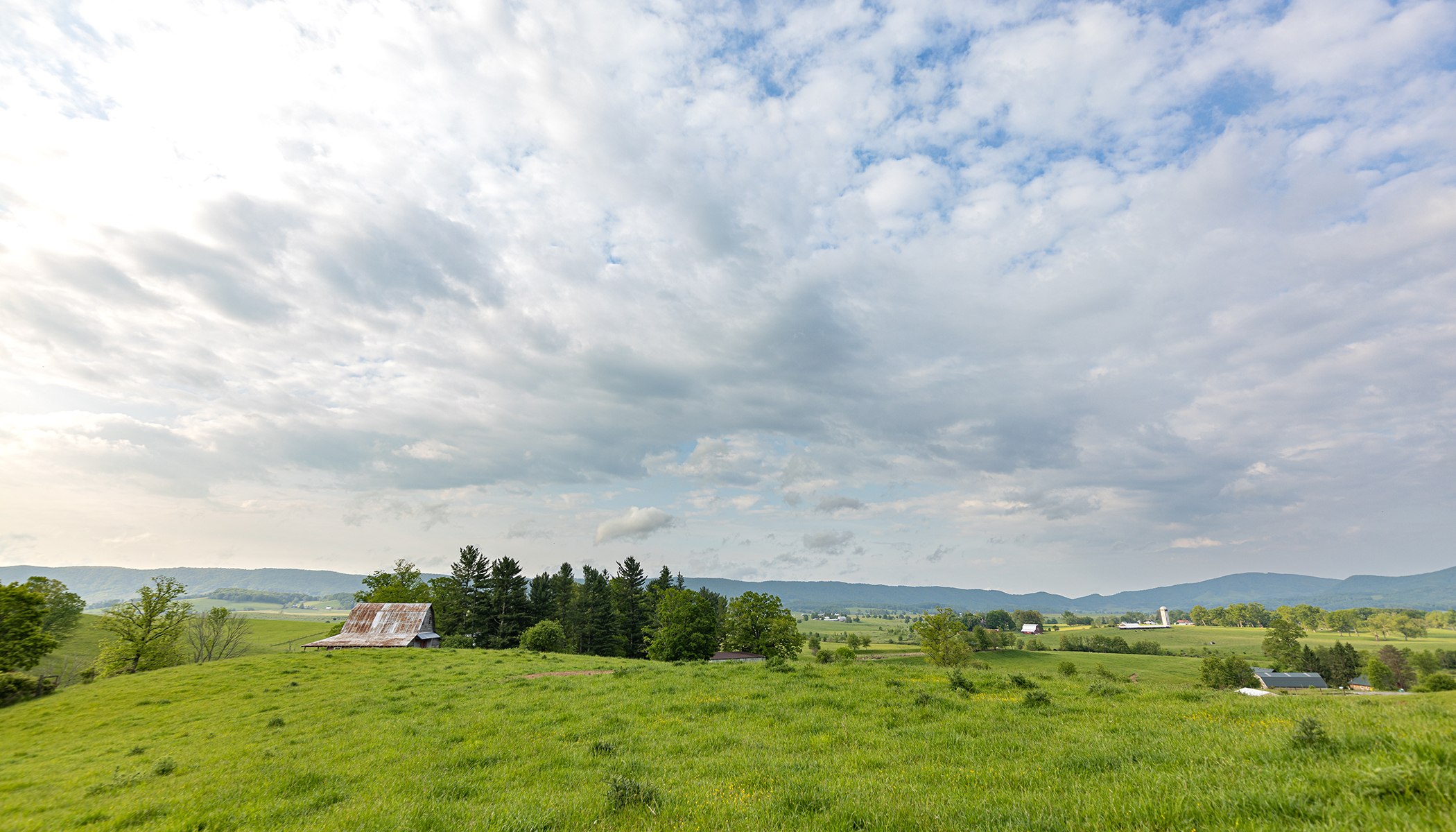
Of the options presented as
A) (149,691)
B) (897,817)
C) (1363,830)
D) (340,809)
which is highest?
(1363,830)

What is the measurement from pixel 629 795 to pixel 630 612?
320ft

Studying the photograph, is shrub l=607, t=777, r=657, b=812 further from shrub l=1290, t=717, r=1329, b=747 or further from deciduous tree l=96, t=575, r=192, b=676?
deciduous tree l=96, t=575, r=192, b=676

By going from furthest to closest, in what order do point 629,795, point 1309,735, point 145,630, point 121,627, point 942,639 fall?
point 942,639
point 145,630
point 121,627
point 629,795
point 1309,735

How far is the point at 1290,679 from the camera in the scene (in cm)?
11044

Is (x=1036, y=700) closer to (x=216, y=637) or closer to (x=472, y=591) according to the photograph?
(x=472, y=591)

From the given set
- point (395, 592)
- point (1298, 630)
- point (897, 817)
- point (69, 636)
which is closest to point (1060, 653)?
point (1298, 630)

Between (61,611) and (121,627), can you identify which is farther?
(61,611)

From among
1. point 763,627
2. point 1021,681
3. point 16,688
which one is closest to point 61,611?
point 16,688

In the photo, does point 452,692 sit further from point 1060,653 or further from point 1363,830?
point 1060,653

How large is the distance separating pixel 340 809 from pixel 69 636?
126216 mm

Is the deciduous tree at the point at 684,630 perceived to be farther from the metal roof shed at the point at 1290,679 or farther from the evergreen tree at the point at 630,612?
the metal roof shed at the point at 1290,679

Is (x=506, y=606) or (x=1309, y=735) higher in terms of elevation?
(x=1309, y=735)

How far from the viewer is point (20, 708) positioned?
113 feet

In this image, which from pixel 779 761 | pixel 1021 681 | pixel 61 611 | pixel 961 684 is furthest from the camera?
pixel 61 611
